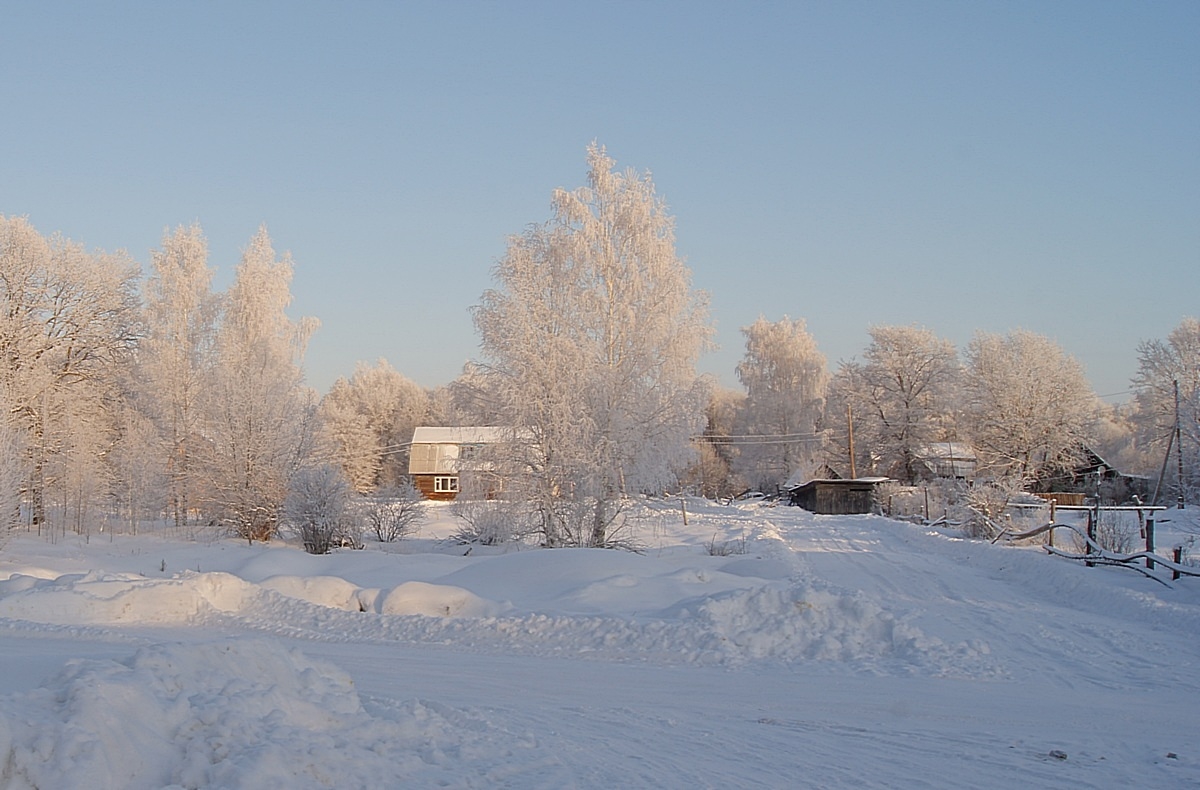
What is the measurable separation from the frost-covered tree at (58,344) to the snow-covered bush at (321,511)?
28.8 ft

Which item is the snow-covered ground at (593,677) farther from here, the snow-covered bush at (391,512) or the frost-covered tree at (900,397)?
the frost-covered tree at (900,397)

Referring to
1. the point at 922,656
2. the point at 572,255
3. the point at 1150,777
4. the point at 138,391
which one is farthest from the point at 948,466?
the point at 1150,777

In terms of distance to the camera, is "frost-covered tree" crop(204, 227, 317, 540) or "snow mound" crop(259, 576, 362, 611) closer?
"snow mound" crop(259, 576, 362, 611)

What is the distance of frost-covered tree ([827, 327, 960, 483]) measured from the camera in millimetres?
58375

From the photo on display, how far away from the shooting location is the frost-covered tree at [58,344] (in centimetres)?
2956

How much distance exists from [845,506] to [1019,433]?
11.1 metres

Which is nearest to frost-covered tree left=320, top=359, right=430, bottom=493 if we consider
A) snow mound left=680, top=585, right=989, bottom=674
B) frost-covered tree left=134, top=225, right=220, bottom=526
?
frost-covered tree left=134, top=225, right=220, bottom=526

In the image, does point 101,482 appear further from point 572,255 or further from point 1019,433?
point 1019,433

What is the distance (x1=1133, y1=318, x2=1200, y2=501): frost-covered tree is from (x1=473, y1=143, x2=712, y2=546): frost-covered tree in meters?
37.0

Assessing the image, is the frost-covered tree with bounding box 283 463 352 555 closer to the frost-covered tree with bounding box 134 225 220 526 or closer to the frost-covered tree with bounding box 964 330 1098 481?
the frost-covered tree with bounding box 134 225 220 526

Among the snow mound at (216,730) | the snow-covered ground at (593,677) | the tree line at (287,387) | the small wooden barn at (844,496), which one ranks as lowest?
A: the small wooden barn at (844,496)

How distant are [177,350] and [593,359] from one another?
63.7 ft

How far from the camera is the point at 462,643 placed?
39.3ft

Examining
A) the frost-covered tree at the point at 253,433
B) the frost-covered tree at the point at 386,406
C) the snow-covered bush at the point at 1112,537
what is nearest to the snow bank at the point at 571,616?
the snow-covered bush at the point at 1112,537
